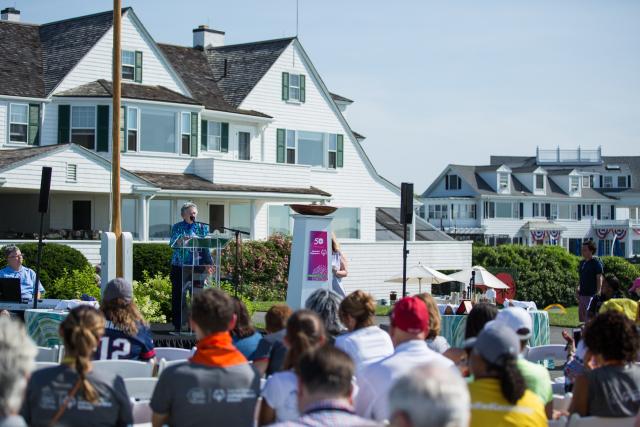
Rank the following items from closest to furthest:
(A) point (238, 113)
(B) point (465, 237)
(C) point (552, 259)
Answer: (A) point (238, 113), (C) point (552, 259), (B) point (465, 237)

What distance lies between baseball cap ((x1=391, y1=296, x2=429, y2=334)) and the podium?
7.47 m

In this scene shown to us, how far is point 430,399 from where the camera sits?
3723 millimetres

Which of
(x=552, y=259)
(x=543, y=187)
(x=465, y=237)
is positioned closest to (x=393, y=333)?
(x=552, y=259)

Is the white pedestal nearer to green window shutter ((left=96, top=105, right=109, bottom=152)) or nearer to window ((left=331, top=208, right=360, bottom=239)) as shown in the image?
green window shutter ((left=96, top=105, right=109, bottom=152))

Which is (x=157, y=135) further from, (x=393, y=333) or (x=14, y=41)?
(x=393, y=333)

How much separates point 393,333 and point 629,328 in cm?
154

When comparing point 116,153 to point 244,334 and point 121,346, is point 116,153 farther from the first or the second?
point 244,334

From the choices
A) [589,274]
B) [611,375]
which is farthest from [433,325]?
[589,274]

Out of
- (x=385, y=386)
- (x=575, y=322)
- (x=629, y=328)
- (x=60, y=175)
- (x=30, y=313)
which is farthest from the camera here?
(x=60, y=175)

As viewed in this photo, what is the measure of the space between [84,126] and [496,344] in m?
31.8

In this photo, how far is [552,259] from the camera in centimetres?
4369

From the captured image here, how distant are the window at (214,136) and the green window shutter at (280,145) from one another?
10.1 feet

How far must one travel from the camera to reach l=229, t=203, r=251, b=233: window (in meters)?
40.2

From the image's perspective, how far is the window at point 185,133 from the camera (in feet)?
124
